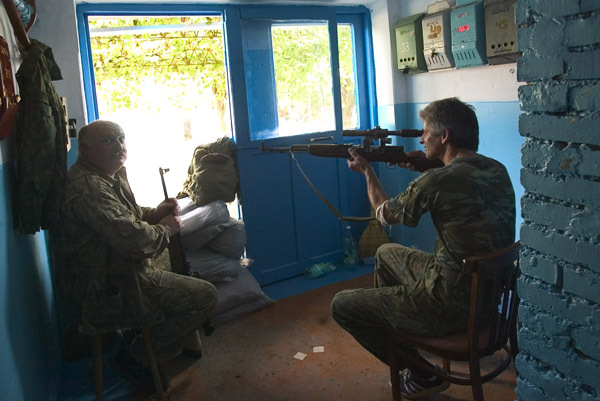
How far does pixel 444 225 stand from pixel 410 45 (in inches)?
89.9

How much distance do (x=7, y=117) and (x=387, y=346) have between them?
1.97 meters

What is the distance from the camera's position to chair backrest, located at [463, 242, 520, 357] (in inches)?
78.2

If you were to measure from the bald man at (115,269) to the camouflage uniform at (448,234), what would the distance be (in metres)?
1.01

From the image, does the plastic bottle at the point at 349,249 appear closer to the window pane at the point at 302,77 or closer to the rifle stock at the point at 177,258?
the window pane at the point at 302,77

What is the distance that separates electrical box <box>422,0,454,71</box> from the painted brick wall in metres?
2.38

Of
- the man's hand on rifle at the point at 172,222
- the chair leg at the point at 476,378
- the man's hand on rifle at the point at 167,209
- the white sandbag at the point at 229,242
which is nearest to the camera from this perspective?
the chair leg at the point at 476,378

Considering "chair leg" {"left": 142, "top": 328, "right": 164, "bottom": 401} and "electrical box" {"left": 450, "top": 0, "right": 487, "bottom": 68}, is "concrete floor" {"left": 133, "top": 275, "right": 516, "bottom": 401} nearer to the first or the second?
"chair leg" {"left": 142, "top": 328, "right": 164, "bottom": 401}

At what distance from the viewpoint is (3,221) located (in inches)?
83.7

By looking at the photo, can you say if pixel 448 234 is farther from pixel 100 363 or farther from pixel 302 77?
pixel 302 77

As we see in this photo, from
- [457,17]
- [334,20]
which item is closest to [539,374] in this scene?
[457,17]

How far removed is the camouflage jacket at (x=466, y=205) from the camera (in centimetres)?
218

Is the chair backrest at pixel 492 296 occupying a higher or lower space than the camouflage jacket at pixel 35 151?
lower

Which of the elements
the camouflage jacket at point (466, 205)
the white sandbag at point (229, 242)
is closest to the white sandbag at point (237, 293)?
the white sandbag at point (229, 242)

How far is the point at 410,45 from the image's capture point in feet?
13.4
